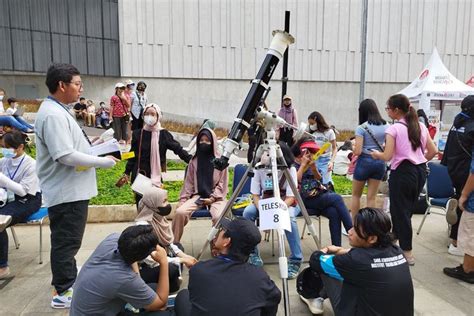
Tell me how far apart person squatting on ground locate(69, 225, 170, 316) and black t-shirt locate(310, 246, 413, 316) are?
1226mm

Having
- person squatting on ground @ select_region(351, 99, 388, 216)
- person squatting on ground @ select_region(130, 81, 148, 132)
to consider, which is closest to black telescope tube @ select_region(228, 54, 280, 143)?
person squatting on ground @ select_region(351, 99, 388, 216)

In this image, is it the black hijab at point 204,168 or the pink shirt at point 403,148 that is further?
the black hijab at point 204,168

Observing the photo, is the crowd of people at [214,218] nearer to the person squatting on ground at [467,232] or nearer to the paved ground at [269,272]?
the person squatting on ground at [467,232]

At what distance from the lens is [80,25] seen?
55.2ft

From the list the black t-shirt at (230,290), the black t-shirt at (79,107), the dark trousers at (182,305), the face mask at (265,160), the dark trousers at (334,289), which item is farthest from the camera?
the black t-shirt at (79,107)

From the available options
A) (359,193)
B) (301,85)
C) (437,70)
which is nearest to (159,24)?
(301,85)

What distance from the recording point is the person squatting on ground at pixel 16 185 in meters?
3.93

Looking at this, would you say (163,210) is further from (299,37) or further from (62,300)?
(299,37)

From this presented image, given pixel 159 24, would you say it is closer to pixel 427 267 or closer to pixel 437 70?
pixel 437 70

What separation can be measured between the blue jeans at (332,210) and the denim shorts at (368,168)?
2.03 ft

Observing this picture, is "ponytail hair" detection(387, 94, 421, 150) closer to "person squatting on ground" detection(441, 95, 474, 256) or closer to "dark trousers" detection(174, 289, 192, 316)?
"person squatting on ground" detection(441, 95, 474, 256)

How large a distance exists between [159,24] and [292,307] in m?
15.6

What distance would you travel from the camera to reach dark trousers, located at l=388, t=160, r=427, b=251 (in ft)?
13.4

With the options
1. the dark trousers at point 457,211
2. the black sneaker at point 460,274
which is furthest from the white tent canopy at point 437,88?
the black sneaker at point 460,274
